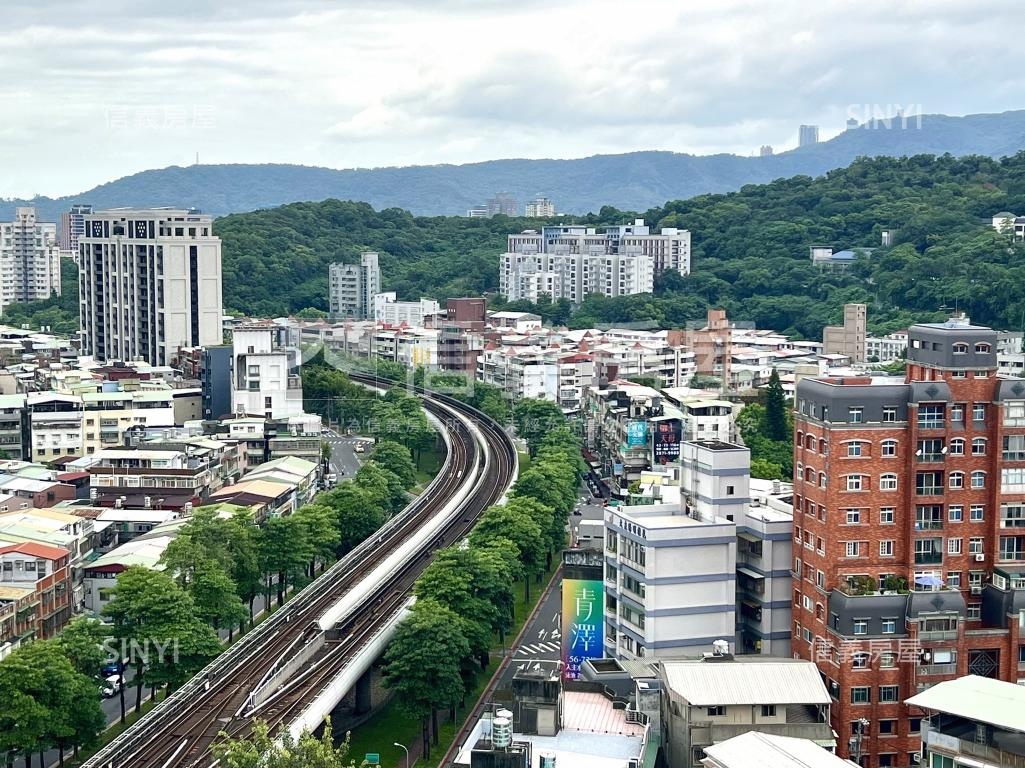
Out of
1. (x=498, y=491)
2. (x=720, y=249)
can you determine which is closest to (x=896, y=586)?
(x=498, y=491)

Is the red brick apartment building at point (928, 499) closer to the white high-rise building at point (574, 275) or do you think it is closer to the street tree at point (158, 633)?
the street tree at point (158, 633)

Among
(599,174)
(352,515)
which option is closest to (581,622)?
(352,515)

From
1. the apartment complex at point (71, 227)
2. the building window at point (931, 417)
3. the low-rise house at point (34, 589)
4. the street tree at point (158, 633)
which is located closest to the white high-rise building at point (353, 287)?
the apartment complex at point (71, 227)

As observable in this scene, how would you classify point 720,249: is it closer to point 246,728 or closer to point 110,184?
point 110,184

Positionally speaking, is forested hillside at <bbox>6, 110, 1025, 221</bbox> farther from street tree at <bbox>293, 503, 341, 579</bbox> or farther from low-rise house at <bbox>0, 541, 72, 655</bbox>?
low-rise house at <bbox>0, 541, 72, 655</bbox>

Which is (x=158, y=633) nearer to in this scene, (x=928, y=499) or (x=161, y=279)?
(x=928, y=499)

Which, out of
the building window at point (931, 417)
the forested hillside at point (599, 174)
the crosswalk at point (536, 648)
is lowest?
the crosswalk at point (536, 648)

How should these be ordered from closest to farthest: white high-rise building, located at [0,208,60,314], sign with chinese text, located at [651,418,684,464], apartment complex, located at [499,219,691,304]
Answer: sign with chinese text, located at [651,418,684,464] → apartment complex, located at [499,219,691,304] → white high-rise building, located at [0,208,60,314]

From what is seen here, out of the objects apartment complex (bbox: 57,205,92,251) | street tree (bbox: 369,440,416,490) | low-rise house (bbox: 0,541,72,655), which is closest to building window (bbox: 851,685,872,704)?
low-rise house (bbox: 0,541,72,655)
